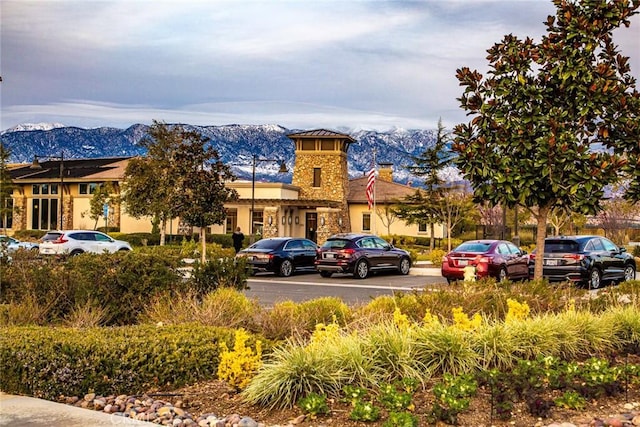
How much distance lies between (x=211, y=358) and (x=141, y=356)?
0.75 metres

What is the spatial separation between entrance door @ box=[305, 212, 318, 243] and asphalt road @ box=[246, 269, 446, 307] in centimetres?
2560

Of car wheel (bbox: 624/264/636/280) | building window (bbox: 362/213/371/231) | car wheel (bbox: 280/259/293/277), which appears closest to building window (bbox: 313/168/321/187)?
building window (bbox: 362/213/371/231)

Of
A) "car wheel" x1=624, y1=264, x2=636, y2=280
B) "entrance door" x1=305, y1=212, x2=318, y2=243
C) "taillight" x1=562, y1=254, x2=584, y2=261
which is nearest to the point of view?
"taillight" x1=562, y1=254, x2=584, y2=261

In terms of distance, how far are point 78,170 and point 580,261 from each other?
46349mm

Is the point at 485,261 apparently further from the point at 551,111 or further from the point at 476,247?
the point at 551,111

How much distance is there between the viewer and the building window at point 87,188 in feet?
180

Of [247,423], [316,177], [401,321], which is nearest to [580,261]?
[401,321]

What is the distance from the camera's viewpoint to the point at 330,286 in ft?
74.4

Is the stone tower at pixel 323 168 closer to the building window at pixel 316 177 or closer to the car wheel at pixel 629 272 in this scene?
the building window at pixel 316 177

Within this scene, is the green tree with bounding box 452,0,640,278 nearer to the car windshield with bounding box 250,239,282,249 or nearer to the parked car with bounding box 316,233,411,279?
the parked car with bounding box 316,233,411,279

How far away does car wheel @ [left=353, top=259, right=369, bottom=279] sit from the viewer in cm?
2567

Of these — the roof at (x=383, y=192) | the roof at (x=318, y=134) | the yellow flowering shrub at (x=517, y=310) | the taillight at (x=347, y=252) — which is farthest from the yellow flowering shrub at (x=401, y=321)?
the roof at (x=318, y=134)

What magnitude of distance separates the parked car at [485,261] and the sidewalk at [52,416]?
56.0ft

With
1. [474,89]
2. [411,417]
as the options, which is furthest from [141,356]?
[474,89]
